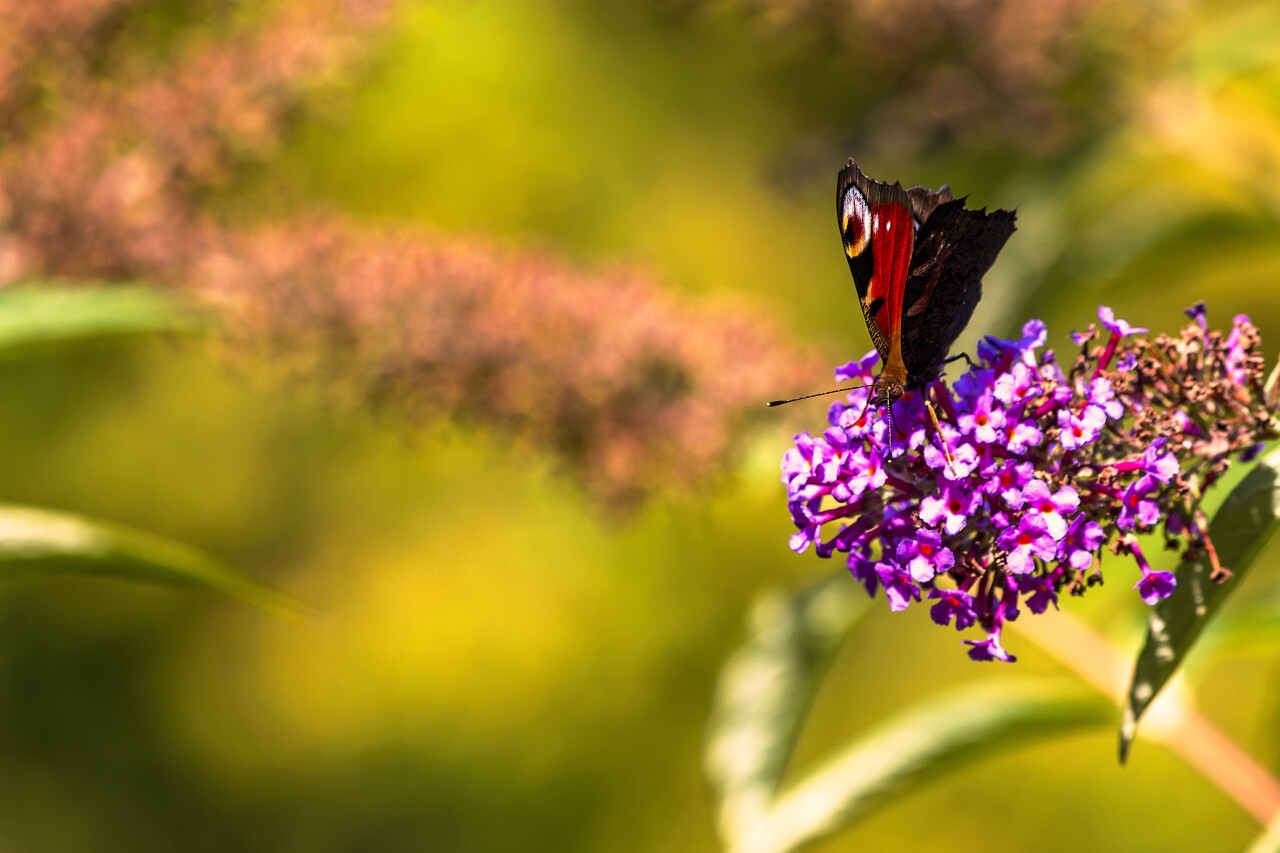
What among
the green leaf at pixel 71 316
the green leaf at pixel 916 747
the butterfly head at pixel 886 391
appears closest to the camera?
the butterfly head at pixel 886 391

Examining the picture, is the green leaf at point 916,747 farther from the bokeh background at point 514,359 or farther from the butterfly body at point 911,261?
the butterfly body at point 911,261

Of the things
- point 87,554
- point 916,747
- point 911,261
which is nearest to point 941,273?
point 911,261

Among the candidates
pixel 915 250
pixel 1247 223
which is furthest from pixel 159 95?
pixel 1247 223

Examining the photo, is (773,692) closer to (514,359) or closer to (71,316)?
(514,359)

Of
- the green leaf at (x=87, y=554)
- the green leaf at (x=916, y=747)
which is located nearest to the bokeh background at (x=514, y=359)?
the green leaf at (x=916, y=747)

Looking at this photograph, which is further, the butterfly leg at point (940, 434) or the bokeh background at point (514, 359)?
the bokeh background at point (514, 359)

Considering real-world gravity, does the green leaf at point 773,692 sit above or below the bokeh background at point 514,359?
below

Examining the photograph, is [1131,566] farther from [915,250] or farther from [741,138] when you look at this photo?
[741,138]
